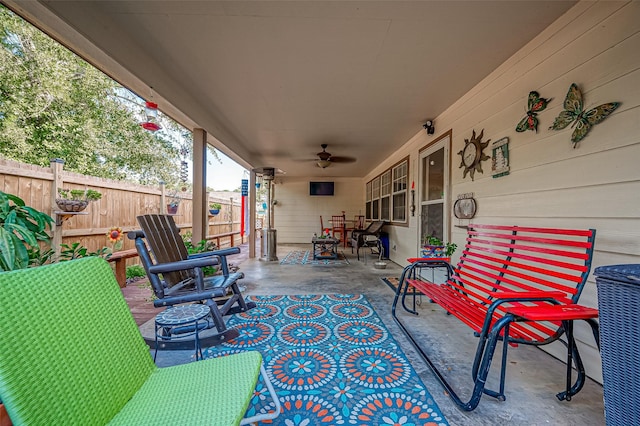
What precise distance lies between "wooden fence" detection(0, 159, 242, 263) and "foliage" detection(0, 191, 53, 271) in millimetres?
1061

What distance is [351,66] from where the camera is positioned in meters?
2.37

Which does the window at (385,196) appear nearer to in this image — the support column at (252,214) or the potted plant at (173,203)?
the support column at (252,214)

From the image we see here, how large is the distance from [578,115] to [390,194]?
442cm

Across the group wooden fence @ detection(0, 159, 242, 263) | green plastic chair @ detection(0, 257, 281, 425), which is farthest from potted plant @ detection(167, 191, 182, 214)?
green plastic chair @ detection(0, 257, 281, 425)

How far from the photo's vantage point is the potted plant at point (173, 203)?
4.39 m

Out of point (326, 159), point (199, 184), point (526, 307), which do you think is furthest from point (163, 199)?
point (526, 307)

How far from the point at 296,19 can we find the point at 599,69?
6.68 feet

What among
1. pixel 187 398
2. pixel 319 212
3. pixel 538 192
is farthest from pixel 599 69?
pixel 319 212

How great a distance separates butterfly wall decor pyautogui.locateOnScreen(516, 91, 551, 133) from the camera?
1928 millimetres

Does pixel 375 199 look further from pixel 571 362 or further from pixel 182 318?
pixel 182 318

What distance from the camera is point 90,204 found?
126 inches

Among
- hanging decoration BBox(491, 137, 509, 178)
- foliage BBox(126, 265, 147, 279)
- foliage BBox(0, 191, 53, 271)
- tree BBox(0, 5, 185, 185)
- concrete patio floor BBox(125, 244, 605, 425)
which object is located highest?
tree BBox(0, 5, 185, 185)

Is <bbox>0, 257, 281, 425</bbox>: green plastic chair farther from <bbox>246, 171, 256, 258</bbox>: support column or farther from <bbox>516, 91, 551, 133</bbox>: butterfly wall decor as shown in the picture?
<bbox>246, 171, 256, 258</bbox>: support column

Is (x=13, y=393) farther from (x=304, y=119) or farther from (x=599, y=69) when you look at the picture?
(x=304, y=119)
